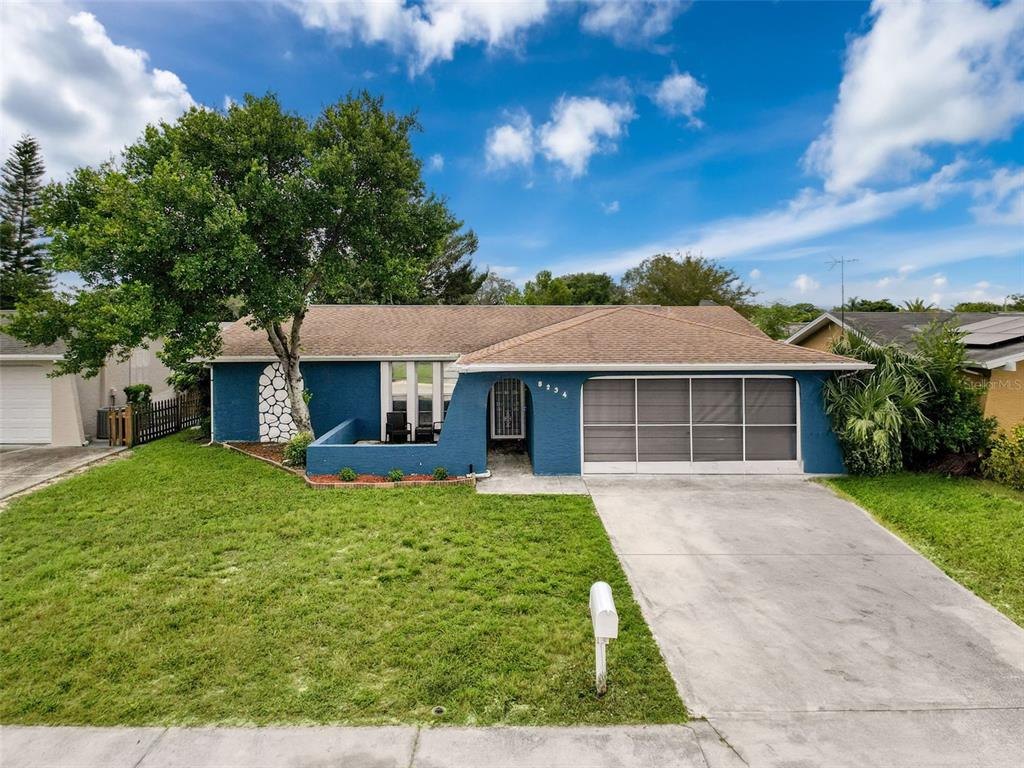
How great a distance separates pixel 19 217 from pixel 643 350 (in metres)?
37.4

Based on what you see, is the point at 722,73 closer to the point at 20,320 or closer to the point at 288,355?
the point at 288,355

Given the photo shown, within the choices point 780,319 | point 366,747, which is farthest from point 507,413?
point 780,319

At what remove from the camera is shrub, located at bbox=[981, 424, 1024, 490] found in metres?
9.52

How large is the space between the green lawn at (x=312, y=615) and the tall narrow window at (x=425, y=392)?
5200mm

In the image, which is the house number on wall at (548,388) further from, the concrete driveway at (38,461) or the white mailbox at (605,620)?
the concrete driveway at (38,461)

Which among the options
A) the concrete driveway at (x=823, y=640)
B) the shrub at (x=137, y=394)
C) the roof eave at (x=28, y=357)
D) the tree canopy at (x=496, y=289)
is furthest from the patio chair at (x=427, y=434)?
the tree canopy at (x=496, y=289)

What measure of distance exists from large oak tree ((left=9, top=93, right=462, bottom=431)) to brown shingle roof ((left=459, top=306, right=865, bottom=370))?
355cm

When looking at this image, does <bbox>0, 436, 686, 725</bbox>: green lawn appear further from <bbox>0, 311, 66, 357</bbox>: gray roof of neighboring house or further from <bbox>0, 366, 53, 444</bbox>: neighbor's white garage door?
<bbox>0, 311, 66, 357</bbox>: gray roof of neighboring house

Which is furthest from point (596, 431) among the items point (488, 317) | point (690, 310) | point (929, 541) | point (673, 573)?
point (690, 310)

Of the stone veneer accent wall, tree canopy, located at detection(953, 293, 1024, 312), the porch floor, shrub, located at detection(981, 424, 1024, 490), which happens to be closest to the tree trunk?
the stone veneer accent wall

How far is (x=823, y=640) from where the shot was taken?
200 inches

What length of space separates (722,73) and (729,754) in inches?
823

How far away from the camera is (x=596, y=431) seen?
11219 millimetres

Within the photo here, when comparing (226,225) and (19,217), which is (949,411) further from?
(19,217)
